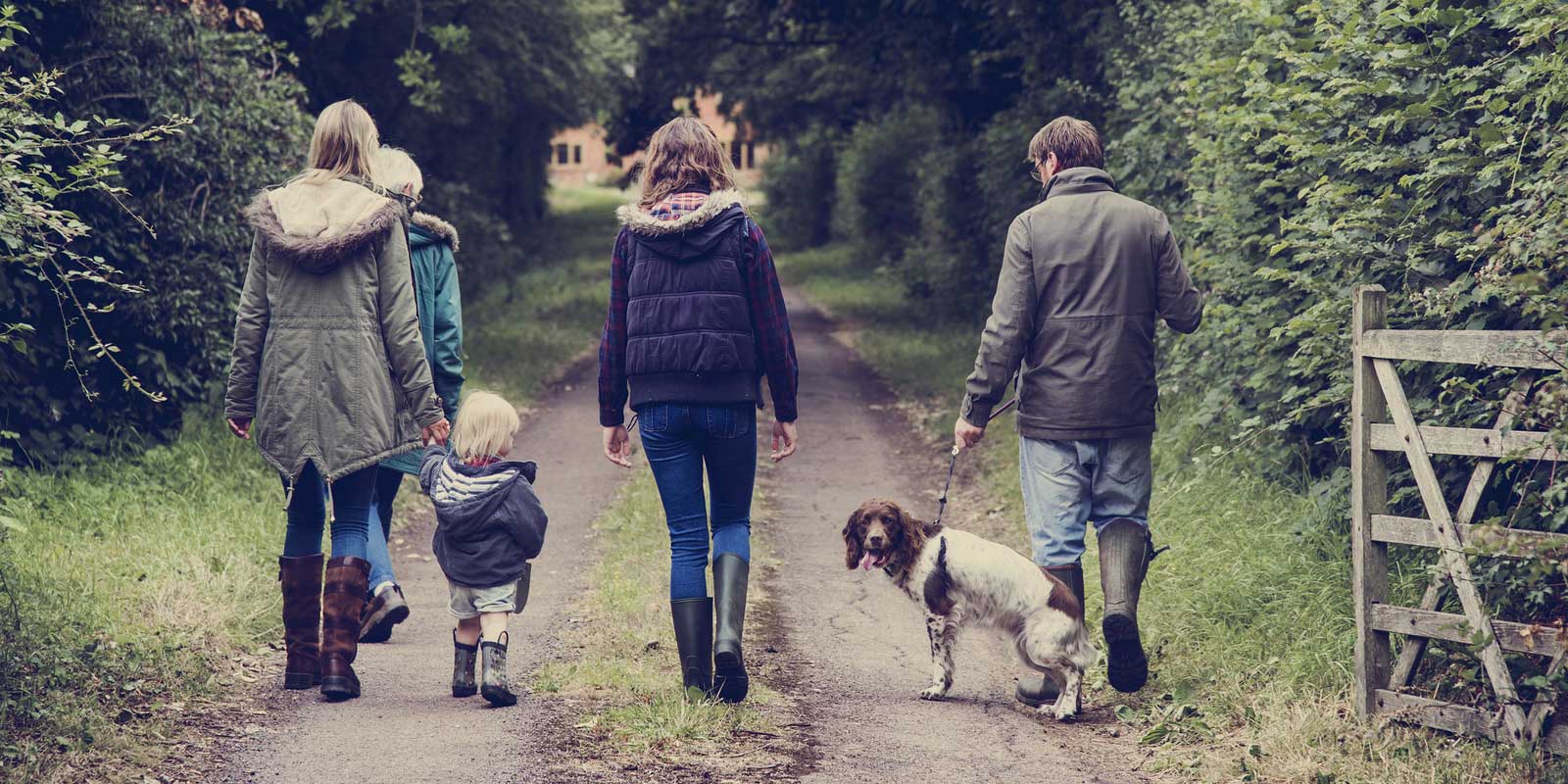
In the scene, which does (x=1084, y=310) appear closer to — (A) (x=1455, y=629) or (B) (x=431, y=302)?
(A) (x=1455, y=629)

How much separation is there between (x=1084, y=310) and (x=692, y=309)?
58.5 inches

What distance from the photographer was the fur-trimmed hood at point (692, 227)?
504 cm

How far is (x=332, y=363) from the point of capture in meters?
5.24

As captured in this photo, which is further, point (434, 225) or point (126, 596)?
point (126, 596)

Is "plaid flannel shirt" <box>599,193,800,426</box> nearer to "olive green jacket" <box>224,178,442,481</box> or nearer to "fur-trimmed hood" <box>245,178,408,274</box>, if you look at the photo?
"olive green jacket" <box>224,178,442,481</box>

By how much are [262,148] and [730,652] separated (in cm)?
728

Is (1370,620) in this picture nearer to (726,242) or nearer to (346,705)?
(726,242)

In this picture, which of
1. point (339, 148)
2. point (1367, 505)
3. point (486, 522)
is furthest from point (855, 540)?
point (339, 148)

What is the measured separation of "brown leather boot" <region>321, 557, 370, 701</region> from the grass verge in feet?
2.36

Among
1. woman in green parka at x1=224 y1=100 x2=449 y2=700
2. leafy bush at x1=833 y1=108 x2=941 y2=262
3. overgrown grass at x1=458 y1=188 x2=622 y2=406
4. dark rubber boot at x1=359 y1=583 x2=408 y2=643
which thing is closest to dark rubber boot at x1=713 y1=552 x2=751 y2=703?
woman in green parka at x1=224 y1=100 x2=449 y2=700

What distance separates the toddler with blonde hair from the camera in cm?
528

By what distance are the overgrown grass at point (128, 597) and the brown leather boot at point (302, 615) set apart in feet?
1.04

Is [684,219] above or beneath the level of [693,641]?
above

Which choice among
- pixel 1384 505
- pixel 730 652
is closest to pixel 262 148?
pixel 730 652
